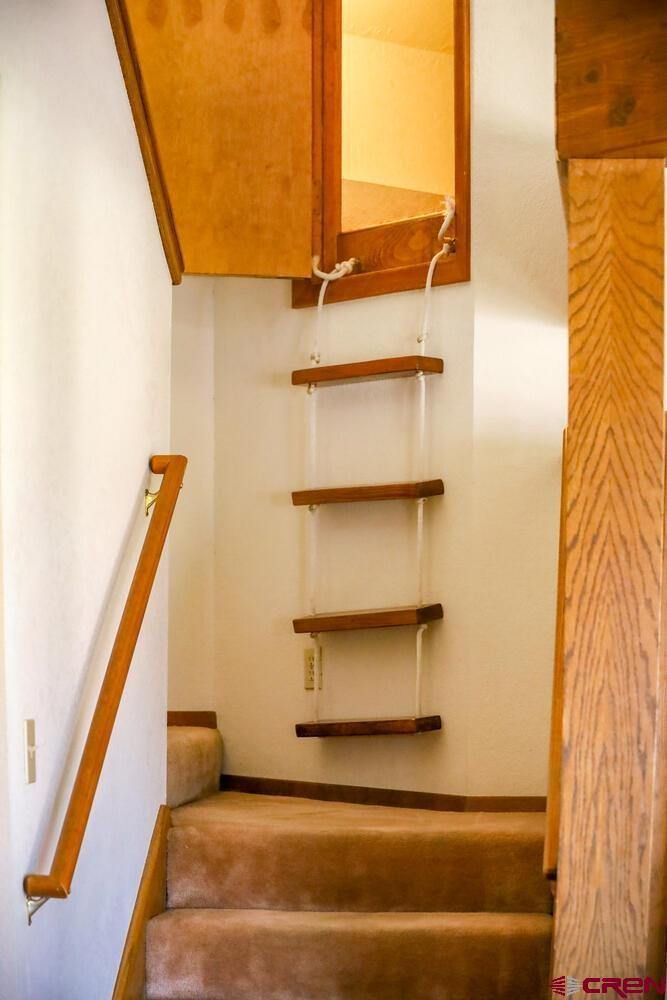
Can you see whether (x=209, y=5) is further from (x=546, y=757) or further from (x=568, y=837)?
(x=568, y=837)

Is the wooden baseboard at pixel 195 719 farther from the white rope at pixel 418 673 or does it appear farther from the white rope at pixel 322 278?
the white rope at pixel 322 278

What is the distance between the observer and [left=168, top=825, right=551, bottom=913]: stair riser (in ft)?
9.18

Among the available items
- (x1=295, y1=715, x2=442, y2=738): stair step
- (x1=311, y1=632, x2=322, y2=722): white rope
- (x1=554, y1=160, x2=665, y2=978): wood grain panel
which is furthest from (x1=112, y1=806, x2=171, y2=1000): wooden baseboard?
(x1=554, y1=160, x2=665, y2=978): wood grain panel

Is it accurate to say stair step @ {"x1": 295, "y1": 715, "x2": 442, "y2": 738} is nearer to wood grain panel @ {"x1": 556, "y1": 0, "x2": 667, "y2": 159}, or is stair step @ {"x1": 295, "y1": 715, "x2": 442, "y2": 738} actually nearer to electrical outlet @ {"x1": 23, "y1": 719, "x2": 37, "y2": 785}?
electrical outlet @ {"x1": 23, "y1": 719, "x2": 37, "y2": 785}

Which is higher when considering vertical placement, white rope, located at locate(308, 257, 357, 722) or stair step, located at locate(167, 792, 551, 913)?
white rope, located at locate(308, 257, 357, 722)

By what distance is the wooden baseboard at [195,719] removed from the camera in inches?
150

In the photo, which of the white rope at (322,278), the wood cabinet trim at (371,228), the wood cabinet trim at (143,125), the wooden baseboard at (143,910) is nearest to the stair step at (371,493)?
the white rope at (322,278)

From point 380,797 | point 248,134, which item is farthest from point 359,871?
point 248,134

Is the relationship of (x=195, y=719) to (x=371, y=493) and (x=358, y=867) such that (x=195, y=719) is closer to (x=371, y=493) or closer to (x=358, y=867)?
(x=371, y=493)

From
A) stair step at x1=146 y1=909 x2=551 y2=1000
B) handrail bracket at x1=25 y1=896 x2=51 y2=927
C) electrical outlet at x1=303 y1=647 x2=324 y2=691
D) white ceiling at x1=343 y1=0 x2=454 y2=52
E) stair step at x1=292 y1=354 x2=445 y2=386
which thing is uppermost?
white ceiling at x1=343 y1=0 x2=454 y2=52

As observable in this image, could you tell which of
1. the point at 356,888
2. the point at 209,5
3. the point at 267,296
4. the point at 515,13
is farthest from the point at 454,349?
the point at 356,888

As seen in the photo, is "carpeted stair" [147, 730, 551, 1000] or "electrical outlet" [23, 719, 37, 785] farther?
"carpeted stair" [147, 730, 551, 1000]

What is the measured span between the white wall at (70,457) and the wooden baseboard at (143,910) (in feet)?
0.18

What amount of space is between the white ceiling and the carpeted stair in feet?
7.91
